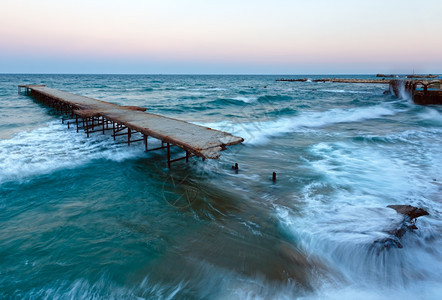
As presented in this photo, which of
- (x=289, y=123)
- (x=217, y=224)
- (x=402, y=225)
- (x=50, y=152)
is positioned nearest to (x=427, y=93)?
(x=289, y=123)

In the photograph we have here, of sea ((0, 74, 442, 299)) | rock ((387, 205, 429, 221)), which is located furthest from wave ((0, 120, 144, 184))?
rock ((387, 205, 429, 221))

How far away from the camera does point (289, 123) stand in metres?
19.0

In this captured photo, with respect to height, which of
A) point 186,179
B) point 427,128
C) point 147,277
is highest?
point 427,128

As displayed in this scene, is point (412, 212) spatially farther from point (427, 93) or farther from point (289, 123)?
point (427, 93)

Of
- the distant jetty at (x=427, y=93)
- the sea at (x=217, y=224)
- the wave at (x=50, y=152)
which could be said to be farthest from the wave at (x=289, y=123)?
the wave at (x=50, y=152)

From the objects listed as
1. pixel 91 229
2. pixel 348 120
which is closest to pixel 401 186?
pixel 91 229

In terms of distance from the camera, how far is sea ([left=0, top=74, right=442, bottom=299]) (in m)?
4.26

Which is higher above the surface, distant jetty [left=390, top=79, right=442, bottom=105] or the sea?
distant jetty [left=390, top=79, right=442, bottom=105]

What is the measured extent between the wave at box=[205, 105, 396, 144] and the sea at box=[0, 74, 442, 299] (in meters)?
3.87

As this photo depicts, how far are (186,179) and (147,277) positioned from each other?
410 centimetres

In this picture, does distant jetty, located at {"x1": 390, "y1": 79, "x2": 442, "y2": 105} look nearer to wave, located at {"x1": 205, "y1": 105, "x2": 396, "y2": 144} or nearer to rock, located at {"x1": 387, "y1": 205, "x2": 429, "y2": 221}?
wave, located at {"x1": 205, "y1": 105, "x2": 396, "y2": 144}

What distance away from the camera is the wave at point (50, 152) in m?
8.93

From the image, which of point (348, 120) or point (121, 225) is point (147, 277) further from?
point (348, 120)

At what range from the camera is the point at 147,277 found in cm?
441
